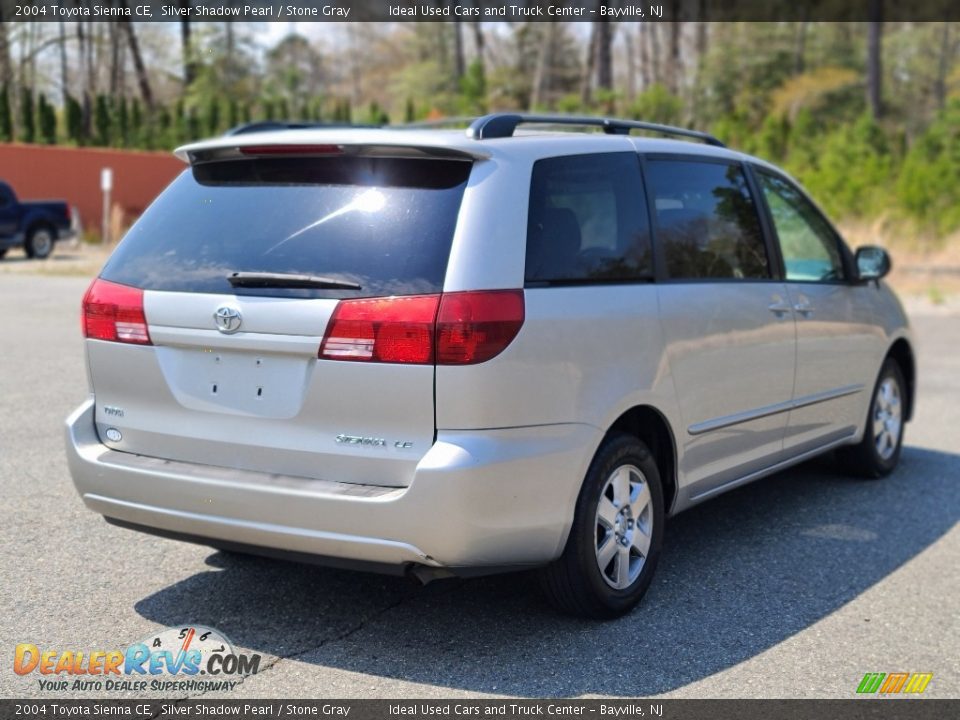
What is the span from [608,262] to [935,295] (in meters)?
15.8

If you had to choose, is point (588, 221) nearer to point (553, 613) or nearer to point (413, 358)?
point (413, 358)

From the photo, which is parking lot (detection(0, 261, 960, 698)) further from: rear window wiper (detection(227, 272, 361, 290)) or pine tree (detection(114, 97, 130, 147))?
pine tree (detection(114, 97, 130, 147))

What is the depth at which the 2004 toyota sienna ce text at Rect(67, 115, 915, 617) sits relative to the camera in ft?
12.3

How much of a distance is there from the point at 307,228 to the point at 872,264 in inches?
152

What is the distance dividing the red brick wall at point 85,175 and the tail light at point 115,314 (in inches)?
1095

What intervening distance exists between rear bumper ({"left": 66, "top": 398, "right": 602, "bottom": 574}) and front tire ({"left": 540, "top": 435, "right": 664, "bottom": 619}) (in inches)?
4.5

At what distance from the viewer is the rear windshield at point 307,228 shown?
3.84 m

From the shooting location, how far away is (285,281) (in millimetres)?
3906

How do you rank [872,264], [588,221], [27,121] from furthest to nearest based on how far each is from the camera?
[27,121] → [872,264] → [588,221]

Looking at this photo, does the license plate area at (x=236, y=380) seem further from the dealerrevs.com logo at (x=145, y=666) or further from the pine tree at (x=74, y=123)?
the pine tree at (x=74, y=123)

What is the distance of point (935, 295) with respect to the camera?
18625mm

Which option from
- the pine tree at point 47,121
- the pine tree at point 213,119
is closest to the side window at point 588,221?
the pine tree at point 47,121

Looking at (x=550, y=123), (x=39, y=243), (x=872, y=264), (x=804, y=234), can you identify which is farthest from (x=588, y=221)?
(x=39, y=243)

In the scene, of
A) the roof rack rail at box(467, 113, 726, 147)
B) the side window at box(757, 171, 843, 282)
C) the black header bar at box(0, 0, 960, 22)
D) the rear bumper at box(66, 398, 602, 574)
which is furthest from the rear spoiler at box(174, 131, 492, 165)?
the black header bar at box(0, 0, 960, 22)
